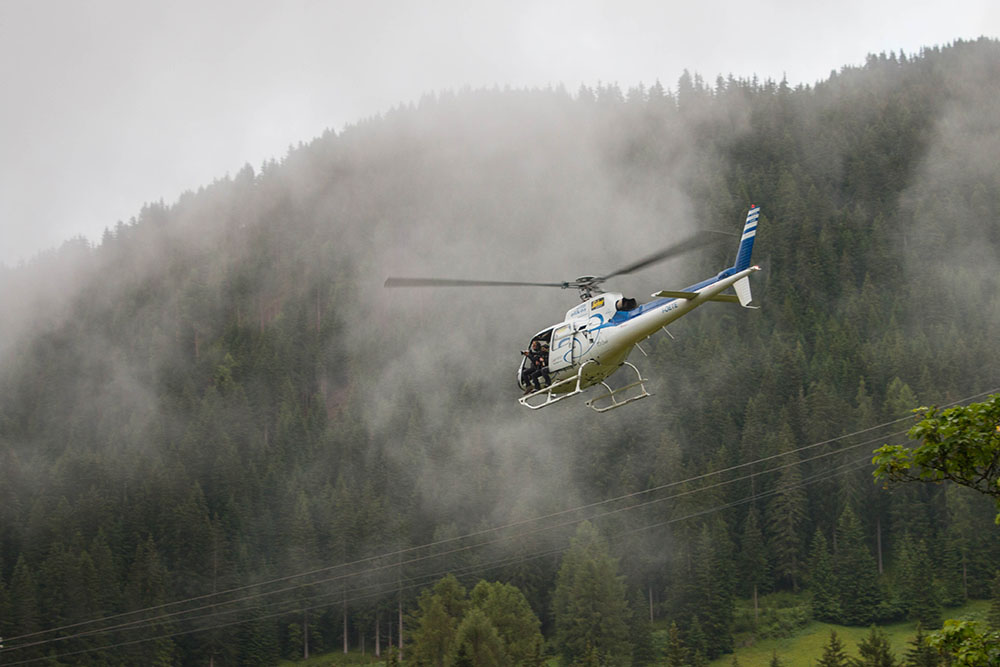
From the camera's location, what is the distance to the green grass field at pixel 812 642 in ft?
348

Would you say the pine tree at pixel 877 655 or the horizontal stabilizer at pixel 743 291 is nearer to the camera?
the horizontal stabilizer at pixel 743 291

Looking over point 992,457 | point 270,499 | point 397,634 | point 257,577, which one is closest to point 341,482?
point 270,499

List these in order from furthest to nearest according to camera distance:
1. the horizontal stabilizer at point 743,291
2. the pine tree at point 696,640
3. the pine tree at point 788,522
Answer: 1. the pine tree at point 788,522
2. the pine tree at point 696,640
3. the horizontal stabilizer at point 743,291

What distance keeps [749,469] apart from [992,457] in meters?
133

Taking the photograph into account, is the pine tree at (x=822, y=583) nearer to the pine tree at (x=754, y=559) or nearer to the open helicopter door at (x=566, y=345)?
the pine tree at (x=754, y=559)

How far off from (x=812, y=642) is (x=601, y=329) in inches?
3333

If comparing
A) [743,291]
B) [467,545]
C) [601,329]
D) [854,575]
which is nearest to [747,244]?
[743,291]

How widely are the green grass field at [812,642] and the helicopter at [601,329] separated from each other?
76231mm

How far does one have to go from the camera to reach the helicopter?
3528cm

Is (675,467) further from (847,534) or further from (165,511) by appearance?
(165,511)

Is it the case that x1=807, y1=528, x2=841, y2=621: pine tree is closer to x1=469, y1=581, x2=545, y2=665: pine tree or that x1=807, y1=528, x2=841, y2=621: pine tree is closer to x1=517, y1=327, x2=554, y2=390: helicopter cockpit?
x1=469, y1=581, x2=545, y2=665: pine tree

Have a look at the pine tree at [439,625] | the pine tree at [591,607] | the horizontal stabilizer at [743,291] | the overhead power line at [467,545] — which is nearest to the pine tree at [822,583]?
the overhead power line at [467,545]

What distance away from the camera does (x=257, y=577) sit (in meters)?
142

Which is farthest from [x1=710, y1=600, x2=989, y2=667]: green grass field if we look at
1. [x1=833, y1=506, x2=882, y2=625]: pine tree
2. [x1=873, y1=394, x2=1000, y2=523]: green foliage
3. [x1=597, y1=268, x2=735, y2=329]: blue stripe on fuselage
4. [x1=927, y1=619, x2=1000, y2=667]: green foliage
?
[x1=873, y1=394, x2=1000, y2=523]: green foliage
